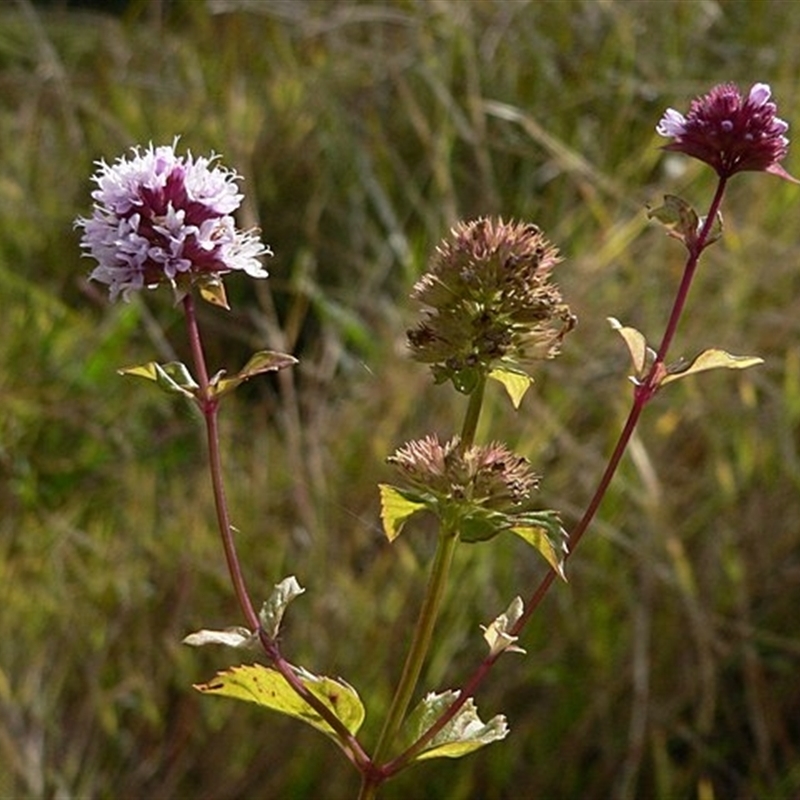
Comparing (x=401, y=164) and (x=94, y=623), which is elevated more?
(x=401, y=164)

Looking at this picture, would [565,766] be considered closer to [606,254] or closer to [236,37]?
[606,254]

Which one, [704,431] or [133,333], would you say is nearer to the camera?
[704,431]

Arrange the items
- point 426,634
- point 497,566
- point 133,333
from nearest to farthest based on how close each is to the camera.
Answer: point 426,634
point 497,566
point 133,333

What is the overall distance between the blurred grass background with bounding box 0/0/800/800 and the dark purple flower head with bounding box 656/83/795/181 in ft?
4.28

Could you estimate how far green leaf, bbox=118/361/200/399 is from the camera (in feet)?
3.00

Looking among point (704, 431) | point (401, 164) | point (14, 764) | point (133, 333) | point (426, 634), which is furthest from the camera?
point (401, 164)

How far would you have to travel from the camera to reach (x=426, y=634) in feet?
3.01

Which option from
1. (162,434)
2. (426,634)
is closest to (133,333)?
(162,434)

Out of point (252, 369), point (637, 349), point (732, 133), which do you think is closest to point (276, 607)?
point (252, 369)

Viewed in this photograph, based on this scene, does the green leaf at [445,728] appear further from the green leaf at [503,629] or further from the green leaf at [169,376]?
the green leaf at [169,376]

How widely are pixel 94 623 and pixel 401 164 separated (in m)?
1.49

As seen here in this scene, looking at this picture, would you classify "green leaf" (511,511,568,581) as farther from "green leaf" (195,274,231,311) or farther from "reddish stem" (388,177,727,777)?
"green leaf" (195,274,231,311)

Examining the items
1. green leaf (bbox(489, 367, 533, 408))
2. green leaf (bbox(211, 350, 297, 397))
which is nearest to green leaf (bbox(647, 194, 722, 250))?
green leaf (bbox(489, 367, 533, 408))

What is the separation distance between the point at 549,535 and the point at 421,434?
67.3 inches
